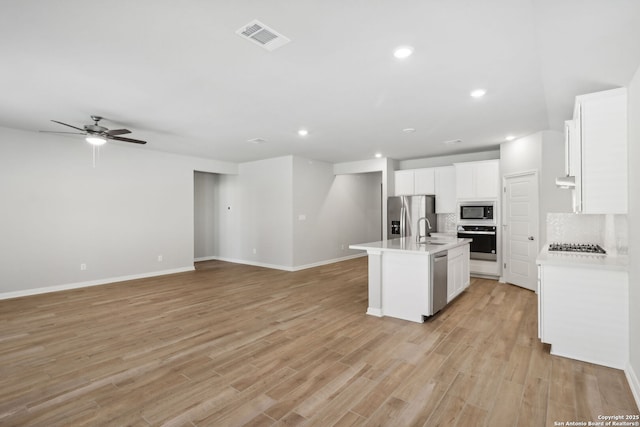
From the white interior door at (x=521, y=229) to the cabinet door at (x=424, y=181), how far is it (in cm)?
156

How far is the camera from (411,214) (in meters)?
6.80

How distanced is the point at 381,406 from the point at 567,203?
15.4 ft

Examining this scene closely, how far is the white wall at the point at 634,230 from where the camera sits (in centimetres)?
227

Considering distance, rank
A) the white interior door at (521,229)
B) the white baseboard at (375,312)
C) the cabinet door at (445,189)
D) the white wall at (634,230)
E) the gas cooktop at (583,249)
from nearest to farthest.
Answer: the white wall at (634,230) < the gas cooktop at (583,249) < the white baseboard at (375,312) < the white interior door at (521,229) < the cabinet door at (445,189)

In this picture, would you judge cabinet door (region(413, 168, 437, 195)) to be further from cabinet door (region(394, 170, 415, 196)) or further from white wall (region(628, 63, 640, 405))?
white wall (region(628, 63, 640, 405))

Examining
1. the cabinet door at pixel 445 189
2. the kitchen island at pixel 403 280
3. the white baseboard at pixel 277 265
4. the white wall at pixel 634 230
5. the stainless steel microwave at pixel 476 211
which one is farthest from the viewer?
the white baseboard at pixel 277 265

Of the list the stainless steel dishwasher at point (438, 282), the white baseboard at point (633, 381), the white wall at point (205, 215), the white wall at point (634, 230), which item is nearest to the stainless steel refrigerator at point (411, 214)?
the stainless steel dishwasher at point (438, 282)

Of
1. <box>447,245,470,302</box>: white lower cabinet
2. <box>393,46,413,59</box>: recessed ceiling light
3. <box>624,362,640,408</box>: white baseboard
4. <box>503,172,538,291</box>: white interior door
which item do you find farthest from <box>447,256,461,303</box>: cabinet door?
<box>393,46,413,59</box>: recessed ceiling light

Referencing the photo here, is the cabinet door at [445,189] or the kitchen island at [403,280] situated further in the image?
the cabinet door at [445,189]

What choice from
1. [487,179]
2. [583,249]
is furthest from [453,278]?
[487,179]

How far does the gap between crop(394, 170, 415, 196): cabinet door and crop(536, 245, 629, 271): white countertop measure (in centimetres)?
434

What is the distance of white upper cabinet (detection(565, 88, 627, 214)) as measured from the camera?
263 cm

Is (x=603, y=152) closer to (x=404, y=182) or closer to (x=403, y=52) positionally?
(x=403, y=52)

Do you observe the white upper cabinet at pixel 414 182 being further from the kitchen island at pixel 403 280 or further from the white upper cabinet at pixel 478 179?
the kitchen island at pixel 403 280
